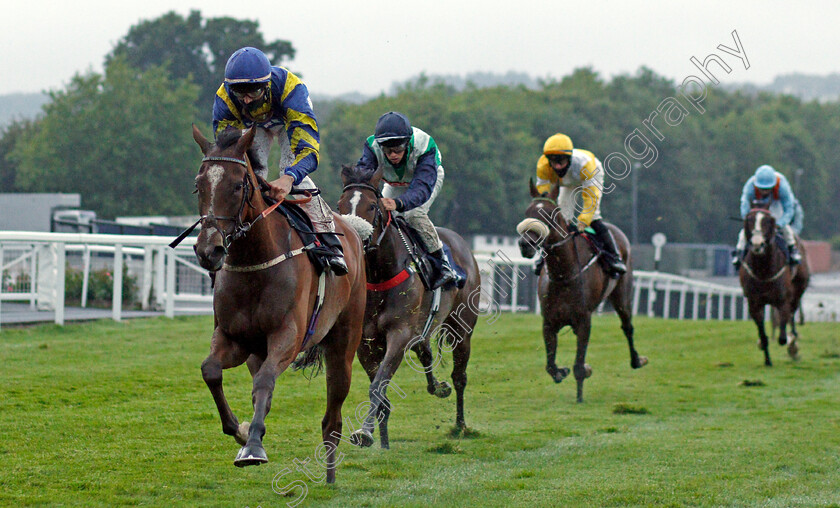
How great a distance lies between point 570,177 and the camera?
31.2 feet

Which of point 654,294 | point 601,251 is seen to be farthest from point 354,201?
point 654,294

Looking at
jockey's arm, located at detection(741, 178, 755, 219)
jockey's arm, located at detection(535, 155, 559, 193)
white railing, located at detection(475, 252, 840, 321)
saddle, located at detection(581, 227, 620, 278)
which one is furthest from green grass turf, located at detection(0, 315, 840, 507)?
white railing, located at detection(475, 252, 840, 321)

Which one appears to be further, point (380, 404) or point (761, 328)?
point (761, 328)

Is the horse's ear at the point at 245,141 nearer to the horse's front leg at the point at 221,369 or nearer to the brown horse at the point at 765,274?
the horse's front leg at the point at 221,369

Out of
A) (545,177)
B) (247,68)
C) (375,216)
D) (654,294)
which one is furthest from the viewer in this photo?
(654,294)

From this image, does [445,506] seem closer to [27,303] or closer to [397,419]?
[397,419]

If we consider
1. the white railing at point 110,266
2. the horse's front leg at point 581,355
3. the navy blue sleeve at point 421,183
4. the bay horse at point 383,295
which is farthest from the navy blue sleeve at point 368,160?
the white railing at point 110,266

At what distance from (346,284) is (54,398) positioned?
9.08 ft

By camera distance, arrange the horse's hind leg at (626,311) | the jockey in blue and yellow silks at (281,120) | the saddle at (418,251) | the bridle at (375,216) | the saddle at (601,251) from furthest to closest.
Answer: the horse's hind leg at (626,311), the saddle at (601,251), the saddle at (418,251), the bridle at (375,216), the jockey in blue and yellow silks at (281,120)

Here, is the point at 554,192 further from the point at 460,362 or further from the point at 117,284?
the point at 117,284

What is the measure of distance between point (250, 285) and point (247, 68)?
105 centimetres

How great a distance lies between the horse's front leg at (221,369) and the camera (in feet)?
15.3

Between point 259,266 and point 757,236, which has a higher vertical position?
point 757,236

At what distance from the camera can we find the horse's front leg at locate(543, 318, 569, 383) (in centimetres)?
919
